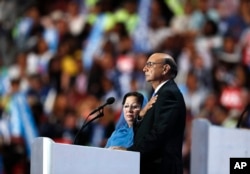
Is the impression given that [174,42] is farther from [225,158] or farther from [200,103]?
[225,158]

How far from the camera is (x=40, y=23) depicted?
57.8 ft

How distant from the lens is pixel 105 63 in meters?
15.9

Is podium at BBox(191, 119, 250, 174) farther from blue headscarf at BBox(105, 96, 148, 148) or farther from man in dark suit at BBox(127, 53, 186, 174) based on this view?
blue headscarf at BBox(105, 96, 148, 148)

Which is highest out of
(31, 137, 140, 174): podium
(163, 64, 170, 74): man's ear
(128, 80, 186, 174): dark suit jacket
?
(163, 64, 170, 74): man's ear

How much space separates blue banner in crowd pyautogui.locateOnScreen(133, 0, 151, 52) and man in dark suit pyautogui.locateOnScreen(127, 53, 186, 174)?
8.66 m

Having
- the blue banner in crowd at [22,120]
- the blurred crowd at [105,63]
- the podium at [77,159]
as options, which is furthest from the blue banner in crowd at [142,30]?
the podium at [77,159]

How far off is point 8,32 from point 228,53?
14.2 feet

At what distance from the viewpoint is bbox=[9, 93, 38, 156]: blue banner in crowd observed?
15.8 m

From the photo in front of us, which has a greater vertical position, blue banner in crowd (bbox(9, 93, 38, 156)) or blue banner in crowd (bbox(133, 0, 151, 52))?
blue banner in crowd (bbox(133, 0, 151, 52))

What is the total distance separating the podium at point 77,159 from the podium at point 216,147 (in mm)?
796

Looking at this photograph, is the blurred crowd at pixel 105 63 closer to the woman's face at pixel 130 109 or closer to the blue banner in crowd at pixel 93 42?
the blue banner in crowd at pixel 93 42

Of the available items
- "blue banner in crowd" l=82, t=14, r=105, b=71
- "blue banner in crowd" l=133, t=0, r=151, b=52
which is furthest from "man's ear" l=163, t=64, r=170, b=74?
"blue banner in crowd" l=82, t=14, r=105, b=71

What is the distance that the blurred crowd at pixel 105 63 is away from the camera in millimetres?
14656

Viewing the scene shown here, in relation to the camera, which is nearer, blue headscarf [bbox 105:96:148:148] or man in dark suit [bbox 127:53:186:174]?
man in dark suit [bbox 127:53:186:174]
